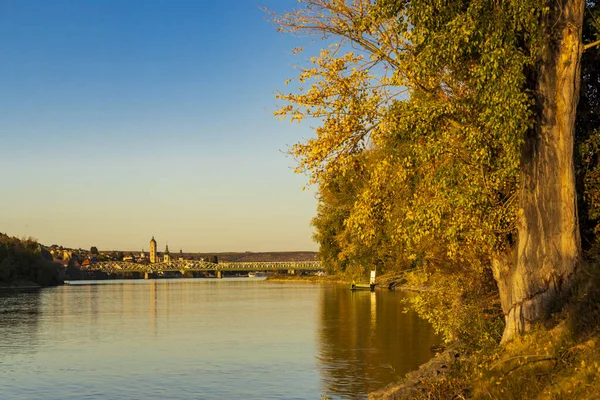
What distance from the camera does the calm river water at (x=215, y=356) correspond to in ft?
84.3

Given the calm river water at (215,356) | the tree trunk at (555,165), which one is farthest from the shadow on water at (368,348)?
the tree trunk at (555,165)

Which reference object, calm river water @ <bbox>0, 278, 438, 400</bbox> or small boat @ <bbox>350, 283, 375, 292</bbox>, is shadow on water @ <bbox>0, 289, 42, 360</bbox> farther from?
small boat @ <bbox>350, 283, 375, 292</bbox>

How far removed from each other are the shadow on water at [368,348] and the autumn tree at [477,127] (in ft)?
22.4

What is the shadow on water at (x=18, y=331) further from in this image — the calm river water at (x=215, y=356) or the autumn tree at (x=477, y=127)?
the autumn tree at (x=477, y=127)

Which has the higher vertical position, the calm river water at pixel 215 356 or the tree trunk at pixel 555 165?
the tree trunk at pixel 555 165

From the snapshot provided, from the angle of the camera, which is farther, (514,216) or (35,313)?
(35,313)

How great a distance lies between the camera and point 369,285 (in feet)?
302

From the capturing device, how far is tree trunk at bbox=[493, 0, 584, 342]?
1736 cm

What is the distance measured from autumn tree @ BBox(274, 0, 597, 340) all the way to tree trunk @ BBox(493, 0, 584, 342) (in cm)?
2

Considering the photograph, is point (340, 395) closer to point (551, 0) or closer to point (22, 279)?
point (551, 0)

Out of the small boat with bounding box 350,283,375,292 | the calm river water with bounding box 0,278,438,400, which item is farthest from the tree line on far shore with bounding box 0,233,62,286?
the calm river water with bounding box 0,278,438,400

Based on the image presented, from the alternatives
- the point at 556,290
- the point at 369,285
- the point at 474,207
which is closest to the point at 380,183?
the point at 474,207

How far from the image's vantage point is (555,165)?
17.5 meters

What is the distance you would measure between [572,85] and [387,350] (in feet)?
60.0
